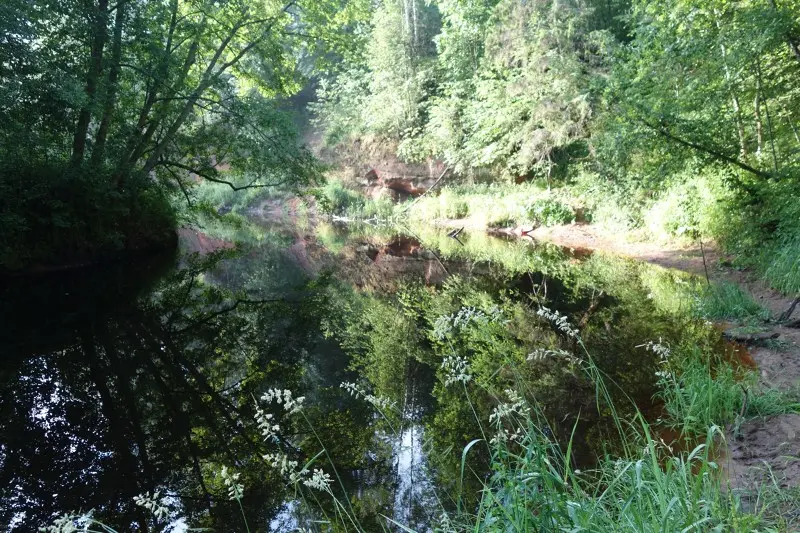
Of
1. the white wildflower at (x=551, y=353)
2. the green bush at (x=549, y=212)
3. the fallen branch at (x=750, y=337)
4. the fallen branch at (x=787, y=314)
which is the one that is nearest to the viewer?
the white wildflower at (x=551, y=353)

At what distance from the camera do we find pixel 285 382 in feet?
18.2

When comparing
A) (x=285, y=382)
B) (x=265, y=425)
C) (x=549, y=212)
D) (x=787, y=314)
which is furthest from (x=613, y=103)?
(x=265, y=425)

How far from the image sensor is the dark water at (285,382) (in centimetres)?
342

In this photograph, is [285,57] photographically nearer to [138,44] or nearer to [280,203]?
[138,44]

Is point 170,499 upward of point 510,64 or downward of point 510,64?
downward

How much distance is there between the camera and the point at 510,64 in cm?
2266

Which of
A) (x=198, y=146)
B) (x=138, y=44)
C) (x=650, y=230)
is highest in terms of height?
(x=138, y=44)

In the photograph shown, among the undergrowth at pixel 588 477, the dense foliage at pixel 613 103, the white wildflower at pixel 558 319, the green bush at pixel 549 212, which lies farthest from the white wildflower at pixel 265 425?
the green bush at pixel 549 212

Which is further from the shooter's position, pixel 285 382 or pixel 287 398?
pixel 285 382

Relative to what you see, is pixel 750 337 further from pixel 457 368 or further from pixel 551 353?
pixel 457 368

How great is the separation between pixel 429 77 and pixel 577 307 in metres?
23.9

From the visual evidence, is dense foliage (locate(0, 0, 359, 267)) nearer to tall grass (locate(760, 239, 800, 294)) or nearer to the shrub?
the shrub

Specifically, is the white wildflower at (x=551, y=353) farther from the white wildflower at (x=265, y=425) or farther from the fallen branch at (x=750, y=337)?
the fallen branch at (x=750, y=337)

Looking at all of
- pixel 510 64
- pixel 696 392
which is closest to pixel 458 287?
pixel 696 392
